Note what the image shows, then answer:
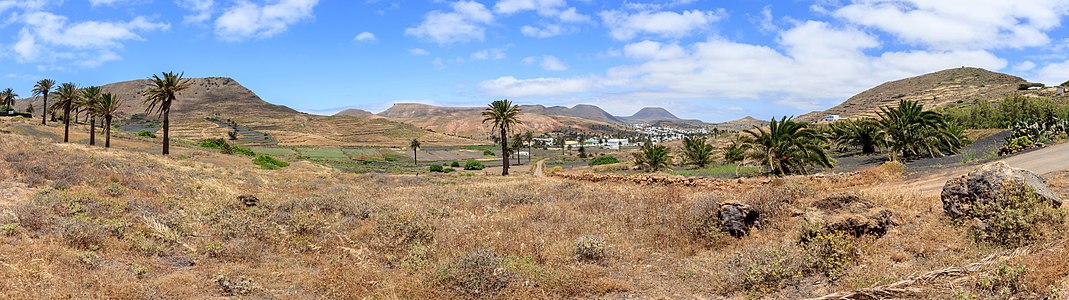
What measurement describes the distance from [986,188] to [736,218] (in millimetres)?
3693

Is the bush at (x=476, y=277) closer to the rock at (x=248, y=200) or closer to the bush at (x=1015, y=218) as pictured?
the bush at (x=1015, y=218)

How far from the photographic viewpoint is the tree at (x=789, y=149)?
89.4 ft

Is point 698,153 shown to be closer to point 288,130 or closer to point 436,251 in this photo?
point 436,251

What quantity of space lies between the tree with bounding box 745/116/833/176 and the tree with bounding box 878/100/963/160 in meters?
4.94

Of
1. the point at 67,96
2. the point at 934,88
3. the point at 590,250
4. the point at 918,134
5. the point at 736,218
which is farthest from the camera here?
the point at 934,88

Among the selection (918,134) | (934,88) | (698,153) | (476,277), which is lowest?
(476,277)

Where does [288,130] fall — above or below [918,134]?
above

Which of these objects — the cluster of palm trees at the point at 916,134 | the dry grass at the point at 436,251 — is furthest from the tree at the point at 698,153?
the dry grass at the point at 436,251

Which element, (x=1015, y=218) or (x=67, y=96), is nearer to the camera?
(x=1015, y=218)

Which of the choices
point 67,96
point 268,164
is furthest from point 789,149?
point 67,96

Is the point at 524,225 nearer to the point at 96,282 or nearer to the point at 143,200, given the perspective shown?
the point at 96,282

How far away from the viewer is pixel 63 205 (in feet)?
38.2

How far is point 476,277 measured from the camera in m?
7.05

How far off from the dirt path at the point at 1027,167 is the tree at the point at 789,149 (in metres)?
8.13
